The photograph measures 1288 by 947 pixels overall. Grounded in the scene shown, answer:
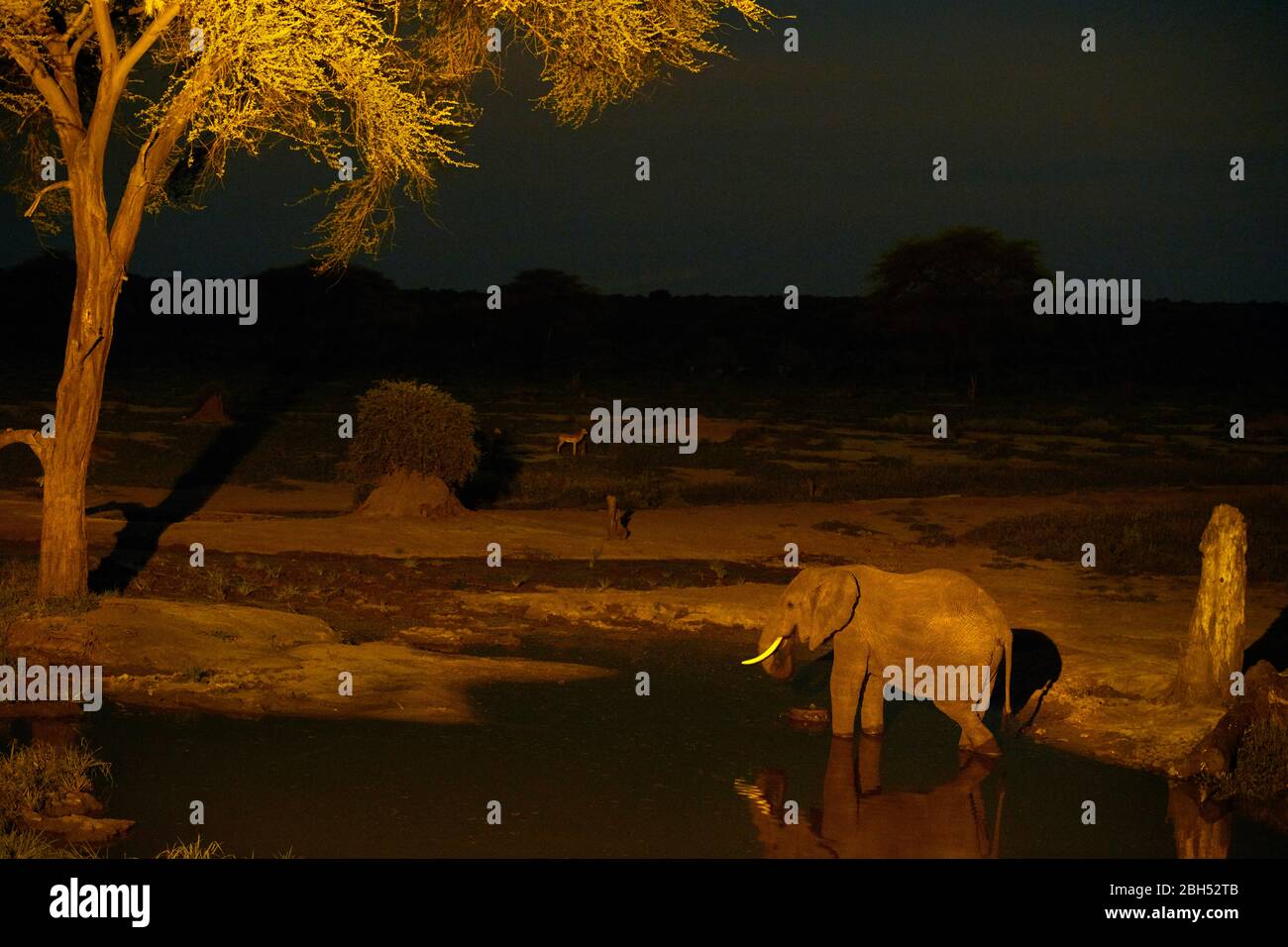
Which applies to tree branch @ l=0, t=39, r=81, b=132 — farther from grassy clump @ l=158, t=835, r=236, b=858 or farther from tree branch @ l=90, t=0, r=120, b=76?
grassy clump @ l=158, t=835, r=236, b=858

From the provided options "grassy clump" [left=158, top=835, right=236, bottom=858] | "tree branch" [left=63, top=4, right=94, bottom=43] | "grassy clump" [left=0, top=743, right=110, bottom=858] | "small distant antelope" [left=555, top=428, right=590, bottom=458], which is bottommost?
"grassy clump" [left=158, top=835, right=236, bottom=858]

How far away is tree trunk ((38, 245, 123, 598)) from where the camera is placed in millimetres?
13547

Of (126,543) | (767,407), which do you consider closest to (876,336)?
(767,407)

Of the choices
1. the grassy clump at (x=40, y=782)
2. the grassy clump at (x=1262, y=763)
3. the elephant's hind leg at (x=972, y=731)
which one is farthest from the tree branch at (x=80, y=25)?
the grassy clump at (x=1262, y=763)

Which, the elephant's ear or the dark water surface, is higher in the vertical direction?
the elephant's ear

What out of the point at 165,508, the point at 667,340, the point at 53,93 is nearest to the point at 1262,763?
the point at 53,93

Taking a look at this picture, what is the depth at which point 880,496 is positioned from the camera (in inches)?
1045

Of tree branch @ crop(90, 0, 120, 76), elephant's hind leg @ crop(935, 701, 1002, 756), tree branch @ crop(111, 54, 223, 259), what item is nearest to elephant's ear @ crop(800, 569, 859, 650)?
elephant's hind leg @ crop(935, 701, 1002, 756)

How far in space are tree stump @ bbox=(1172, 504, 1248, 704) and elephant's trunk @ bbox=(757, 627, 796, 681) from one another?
3.00 metres

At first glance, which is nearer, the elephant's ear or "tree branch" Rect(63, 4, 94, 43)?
the elephant's ear

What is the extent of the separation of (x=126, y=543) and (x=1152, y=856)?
13.1 meters

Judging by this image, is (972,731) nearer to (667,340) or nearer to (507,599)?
(507,599)

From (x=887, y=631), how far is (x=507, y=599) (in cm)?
596
